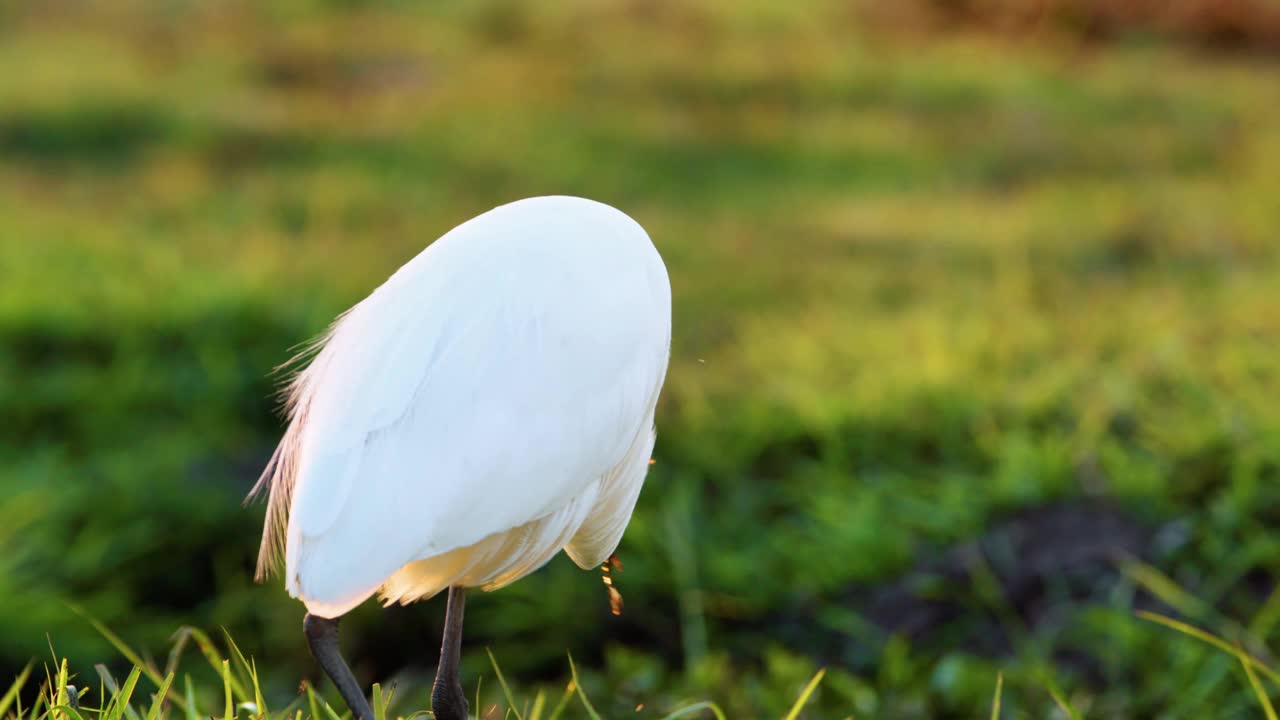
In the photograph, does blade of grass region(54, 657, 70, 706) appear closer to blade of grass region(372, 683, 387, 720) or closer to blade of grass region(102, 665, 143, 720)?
blade of grass region(102, 665, 143, 720)

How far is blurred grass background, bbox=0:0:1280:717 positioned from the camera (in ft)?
8.43

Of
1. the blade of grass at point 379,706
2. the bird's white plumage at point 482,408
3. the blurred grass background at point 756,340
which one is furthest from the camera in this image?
the blurred grass background at point 756,340

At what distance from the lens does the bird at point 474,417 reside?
1.19m

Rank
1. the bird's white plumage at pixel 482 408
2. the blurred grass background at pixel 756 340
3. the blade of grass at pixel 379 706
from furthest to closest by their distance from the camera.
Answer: the blurred grass background at pixel 756 340 → the blade of grass at pixel 379 706 → the bird's white plumage at pixel 482 408

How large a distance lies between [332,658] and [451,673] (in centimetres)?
16

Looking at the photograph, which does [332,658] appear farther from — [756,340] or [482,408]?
[756,340]

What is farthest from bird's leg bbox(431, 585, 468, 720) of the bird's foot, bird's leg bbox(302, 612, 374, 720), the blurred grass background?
the blurred grass background

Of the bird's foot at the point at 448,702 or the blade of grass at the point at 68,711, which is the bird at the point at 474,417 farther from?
the blade of grass at the point at 68,711

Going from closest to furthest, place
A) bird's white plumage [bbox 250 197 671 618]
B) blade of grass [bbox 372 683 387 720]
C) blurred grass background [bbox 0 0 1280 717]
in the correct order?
bird's white plumage [bbox 250 197 671 618] < blade of grass [bbox 372 683 387 720] < blurred grass background [bbox 0 0 1280 717]

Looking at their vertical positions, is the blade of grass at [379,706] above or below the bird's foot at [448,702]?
above

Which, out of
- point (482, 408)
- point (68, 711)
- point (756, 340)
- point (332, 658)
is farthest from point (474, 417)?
point (756, 340)

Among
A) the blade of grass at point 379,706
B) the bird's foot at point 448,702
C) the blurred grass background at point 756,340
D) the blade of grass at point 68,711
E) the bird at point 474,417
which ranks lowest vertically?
the blurred grass background at point 756,340

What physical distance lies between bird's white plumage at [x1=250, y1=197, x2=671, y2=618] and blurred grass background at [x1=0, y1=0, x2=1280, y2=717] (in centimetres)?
96

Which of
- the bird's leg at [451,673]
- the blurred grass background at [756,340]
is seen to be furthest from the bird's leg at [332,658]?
the blurred grass background at [756,340]
